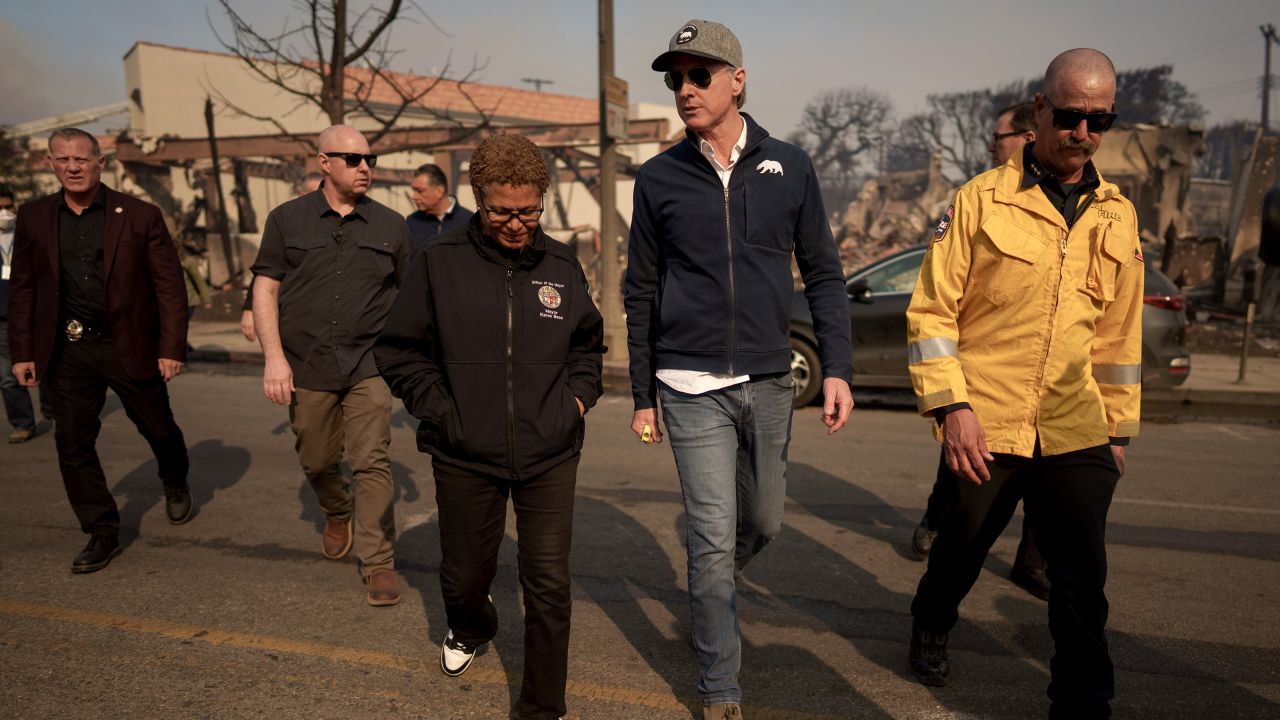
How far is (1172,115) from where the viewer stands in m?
67.6

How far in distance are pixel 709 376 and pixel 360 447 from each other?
2.02 meters

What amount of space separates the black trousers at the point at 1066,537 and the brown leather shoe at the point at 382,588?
239cm

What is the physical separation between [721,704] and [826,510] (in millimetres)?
2861

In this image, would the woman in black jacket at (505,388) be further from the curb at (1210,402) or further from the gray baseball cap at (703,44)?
the curb at (1210,402)

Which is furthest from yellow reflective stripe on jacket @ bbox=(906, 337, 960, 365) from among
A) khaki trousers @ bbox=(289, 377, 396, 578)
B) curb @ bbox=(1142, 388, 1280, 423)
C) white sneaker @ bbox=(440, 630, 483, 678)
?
curb @ bbox=(1142, 388, 1280, 423)

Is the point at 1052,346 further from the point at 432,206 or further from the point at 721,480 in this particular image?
the point at 432,206

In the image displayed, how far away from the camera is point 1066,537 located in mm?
2584

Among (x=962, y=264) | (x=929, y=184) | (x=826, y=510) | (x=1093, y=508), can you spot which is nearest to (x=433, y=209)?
(x=826, y=510)

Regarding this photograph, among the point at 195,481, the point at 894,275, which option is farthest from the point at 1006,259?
the point at 894,275

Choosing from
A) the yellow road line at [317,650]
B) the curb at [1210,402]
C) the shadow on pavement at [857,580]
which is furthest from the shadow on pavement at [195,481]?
the curb at [1210,402]

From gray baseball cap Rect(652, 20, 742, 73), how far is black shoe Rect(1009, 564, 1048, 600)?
8.99 feet

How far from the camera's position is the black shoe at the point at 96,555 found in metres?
4.33

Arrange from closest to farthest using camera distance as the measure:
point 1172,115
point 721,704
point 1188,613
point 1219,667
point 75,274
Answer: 1. point 721,704
2. point 1219,667
3. point 1188,613
4. point 75,274
5. point 1172,115

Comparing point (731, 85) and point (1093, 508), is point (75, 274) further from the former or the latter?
point (1093, 508)
